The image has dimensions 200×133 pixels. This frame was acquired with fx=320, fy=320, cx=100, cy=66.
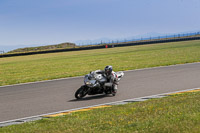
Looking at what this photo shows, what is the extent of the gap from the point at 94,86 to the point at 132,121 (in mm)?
4805

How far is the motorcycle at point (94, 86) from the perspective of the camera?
1162 centimetres

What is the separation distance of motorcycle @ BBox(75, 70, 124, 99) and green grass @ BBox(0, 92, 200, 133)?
2.80 metres

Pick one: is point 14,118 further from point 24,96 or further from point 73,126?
point 24,96

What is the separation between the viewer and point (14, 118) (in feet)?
29.9

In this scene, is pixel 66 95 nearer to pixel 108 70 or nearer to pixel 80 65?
pixel 108 70

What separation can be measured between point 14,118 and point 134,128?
421 cm

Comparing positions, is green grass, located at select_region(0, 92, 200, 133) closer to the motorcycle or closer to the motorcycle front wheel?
the motorcycle

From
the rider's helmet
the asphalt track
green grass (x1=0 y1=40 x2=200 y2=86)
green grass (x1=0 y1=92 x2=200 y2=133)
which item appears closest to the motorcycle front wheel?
the asphalt track

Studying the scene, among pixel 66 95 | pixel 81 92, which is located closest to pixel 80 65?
pixel 66 95

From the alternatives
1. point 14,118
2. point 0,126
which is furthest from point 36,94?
point 0,126

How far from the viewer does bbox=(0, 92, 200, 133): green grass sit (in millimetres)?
6184

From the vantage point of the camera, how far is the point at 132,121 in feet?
22.8

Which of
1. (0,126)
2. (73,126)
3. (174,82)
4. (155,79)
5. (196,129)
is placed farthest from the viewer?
(155,79)

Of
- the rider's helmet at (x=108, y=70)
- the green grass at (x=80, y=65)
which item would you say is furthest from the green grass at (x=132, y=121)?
the green grass at (x=80, y=65)
